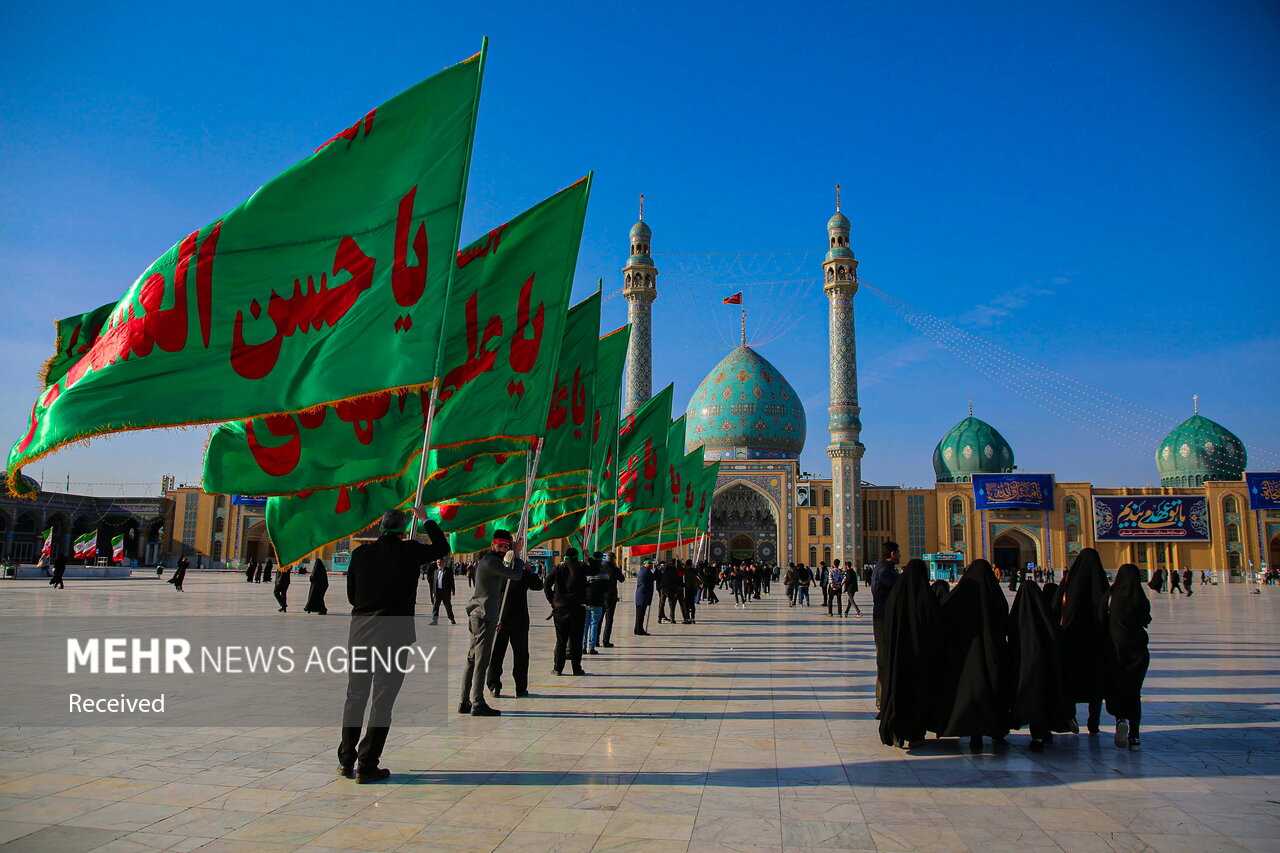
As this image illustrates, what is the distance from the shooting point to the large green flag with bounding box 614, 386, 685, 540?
16578mm

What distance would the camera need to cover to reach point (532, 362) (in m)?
8.55

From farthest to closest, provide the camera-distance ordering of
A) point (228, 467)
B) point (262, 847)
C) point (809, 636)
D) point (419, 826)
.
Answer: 1. point (809, 636)
2. point (228, 467)
3. point (419, 826)
4. point (262, 847)

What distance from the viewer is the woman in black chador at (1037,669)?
18.5ft

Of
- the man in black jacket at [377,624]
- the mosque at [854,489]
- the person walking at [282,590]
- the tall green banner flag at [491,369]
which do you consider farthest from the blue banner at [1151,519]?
the man in black jacket at [377,624]

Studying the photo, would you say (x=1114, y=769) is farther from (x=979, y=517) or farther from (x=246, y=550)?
(x=246, y=550)

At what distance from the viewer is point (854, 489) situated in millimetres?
47906

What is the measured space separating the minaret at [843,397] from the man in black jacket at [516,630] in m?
41.2

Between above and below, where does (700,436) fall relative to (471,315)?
above

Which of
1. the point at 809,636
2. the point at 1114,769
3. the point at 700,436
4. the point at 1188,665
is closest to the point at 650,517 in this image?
the point at 809,636

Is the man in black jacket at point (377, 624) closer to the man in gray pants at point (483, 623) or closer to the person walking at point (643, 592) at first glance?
the man in gray pants at point (483, 623)

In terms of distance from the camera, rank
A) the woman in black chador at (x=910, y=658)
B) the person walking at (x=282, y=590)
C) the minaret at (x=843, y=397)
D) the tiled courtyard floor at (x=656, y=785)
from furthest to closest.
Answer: the minaret at (x=843, y=397)
the person walking at (x=282, y=590)
the woman in black chador at (x=910, y=658)
the tiled courtyard floor at (x=656, y=785)

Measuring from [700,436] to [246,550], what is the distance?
1221 inches

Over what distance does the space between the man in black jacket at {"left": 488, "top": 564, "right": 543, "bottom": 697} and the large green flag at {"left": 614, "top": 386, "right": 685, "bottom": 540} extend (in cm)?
884

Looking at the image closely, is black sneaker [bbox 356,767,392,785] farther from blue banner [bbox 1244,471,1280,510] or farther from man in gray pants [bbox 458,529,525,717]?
blue banner [bbox 1244,471,1280,510]
